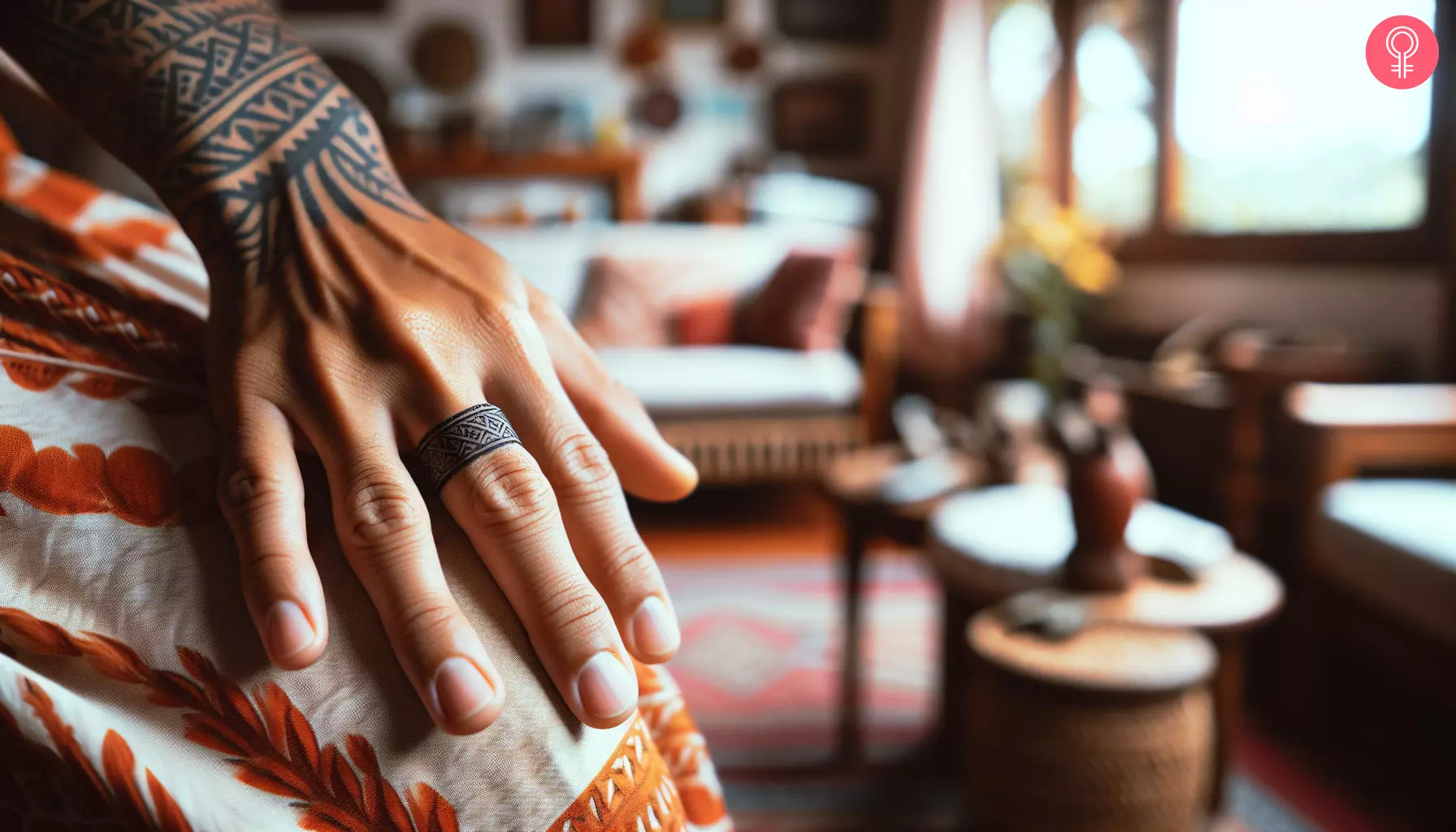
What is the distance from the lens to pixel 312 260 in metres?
0.47

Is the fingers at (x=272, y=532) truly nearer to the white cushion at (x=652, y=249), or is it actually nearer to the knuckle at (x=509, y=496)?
the knuckle at (x=509, y=496)

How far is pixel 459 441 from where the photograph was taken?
16.4 inches

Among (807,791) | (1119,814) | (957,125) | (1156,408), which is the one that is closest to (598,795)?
(1119,814)

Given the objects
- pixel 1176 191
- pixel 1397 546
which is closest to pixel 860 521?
pixel 1397 546

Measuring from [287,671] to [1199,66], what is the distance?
13.1ft

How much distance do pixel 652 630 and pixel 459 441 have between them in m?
0.12

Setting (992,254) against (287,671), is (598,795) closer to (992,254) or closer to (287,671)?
(287,671)

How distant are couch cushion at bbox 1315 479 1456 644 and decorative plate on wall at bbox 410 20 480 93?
5631 millimetres

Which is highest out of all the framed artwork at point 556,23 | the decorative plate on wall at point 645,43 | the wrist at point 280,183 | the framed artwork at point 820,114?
the framed artwork at point 556,23

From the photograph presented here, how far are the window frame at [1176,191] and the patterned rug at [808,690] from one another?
1.68 metres

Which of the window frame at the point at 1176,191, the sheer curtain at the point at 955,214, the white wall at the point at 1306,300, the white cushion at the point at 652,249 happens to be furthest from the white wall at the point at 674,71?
the white wall at the point at 1306,300

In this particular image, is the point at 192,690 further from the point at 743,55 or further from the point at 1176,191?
the point at 743,55

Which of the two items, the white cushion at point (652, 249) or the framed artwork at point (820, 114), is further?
the framed artwork at point (820, 114)

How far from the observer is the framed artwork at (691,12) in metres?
6.03
